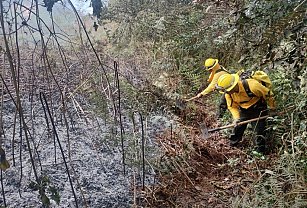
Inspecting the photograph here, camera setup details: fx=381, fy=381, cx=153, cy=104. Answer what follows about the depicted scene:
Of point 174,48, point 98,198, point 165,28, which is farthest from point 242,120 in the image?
point 165,28

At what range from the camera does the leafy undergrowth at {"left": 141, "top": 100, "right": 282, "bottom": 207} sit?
3.62 metres

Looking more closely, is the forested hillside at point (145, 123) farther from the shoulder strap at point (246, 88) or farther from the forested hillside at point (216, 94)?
the shoulder strap at point (246, 88)

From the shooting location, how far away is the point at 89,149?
4.15 m

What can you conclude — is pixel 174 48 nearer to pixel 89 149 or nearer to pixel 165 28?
pixel 165 28

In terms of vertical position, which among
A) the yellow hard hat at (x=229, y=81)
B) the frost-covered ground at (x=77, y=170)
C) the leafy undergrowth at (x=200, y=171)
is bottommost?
the leafy undergrowth at (x=200, y=171)

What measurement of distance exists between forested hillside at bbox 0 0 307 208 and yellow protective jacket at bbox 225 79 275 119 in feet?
0.76

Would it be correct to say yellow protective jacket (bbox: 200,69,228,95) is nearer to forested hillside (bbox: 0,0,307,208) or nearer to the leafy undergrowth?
forested hillside (bbox: 0,0,307,208)

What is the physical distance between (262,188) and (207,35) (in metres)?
4.42

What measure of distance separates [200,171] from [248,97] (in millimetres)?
1089

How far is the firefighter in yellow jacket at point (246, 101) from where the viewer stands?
4.48 meters

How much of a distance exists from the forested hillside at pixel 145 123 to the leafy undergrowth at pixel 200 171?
1 centimetres

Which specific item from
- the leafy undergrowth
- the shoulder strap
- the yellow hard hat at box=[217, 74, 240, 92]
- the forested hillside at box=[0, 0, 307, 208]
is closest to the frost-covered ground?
the forested hillside at box=[0, 0, 307, 208]

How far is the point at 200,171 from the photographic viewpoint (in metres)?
4.32

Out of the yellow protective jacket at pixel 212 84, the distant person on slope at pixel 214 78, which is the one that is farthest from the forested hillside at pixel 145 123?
the yellow protective jacket at pixel 212 84
